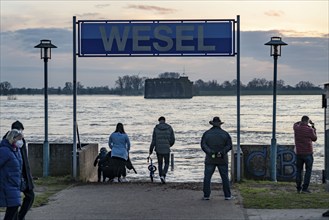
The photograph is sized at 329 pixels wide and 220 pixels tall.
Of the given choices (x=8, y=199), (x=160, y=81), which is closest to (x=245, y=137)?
(x=8, y=199)

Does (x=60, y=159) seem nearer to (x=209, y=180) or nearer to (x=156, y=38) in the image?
(x=156, y=38)

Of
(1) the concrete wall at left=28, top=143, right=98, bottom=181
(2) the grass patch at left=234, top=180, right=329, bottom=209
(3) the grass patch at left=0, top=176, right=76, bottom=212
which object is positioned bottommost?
(3) the grass patch at left=0, top=176, right=76, bottom=212

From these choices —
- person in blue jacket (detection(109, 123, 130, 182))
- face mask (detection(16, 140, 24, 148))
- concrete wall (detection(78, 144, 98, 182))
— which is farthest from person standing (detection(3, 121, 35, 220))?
person in blue jacket (detection(109, 123, 130, 182))

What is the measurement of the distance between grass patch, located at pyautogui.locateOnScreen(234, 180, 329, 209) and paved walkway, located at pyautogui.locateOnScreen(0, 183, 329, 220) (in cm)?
36

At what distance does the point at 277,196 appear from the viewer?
13406 millimetres

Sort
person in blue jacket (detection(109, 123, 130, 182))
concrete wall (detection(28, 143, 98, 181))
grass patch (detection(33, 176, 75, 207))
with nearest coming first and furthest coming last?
grass patch (detection(33, 176, 75, 207)), person in blue jacket (detection(109, 123, 130, 182)), concrete wall (detection(28, 143, 98, 181))

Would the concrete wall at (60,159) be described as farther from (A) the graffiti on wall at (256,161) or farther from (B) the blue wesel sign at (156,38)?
(A) the graffiti on wall at (256,161)

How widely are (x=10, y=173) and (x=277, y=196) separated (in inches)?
236

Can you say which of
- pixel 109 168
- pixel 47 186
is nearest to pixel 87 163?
pixel 109 168

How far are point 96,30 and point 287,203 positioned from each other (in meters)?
6.73

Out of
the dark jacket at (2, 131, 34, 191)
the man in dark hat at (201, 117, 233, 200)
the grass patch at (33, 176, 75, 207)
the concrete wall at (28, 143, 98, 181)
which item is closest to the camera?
the dark jacket at (2, 131, 34, 191)

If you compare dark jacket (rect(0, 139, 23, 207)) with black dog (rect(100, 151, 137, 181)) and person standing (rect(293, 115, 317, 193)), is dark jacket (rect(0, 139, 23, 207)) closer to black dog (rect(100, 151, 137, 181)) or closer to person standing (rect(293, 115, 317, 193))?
person standing (rect(293, 115, 317, 193))

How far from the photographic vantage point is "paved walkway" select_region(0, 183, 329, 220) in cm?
1127

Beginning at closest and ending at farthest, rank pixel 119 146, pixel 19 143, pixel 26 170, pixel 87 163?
1. pixel 19 143
2. pixel 26 170
3. pixel 119 146
4. pixel 87 163
